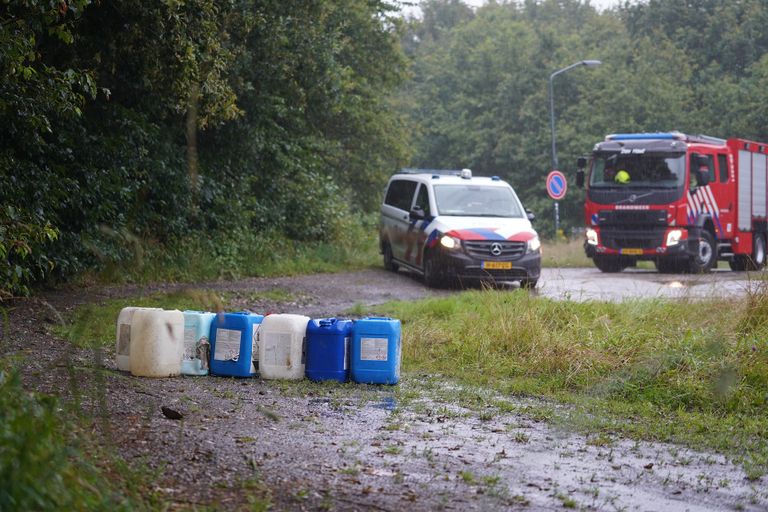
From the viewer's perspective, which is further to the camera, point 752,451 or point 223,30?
point 223,30

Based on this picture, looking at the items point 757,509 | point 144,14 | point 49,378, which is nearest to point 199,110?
point 144,14

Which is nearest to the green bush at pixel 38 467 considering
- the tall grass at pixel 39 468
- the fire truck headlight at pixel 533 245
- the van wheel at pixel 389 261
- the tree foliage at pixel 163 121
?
the tall grass at pixel 39 468

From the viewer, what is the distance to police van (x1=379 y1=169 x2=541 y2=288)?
19016 millimetres

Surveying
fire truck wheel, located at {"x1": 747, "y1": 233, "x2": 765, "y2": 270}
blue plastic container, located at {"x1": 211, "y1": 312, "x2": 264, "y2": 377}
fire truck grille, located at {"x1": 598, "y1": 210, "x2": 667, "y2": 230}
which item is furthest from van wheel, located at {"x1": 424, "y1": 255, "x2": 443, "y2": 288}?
fire truck wheel, located at {"x1": 747, "y1": 233, "x2": 765, "y2": 270}

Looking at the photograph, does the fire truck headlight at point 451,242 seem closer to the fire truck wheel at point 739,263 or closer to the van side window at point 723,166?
the van side window at point 723,166

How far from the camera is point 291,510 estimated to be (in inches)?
211

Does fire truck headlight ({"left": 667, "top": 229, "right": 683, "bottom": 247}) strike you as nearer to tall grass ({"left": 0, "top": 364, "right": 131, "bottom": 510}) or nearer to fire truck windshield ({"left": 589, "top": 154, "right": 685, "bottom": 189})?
fire truck windshield ({"left": 589, "top": 154, "right": 685, "bottom": 189})

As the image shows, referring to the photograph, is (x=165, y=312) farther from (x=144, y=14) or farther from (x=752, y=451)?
(x=144, y=14)

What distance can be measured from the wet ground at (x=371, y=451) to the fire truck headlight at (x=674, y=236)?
15.4m

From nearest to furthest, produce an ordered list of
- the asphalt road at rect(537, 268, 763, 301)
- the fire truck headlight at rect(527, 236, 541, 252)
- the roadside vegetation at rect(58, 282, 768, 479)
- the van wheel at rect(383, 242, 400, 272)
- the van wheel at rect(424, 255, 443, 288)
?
the roadside vegetation at rect(58, 282, 768, 479), the asphalt road at rect(537, 268, 763, 301), the fire truck headlight at rect(527, 236, 541, 252), the van wheel at rect(424, 255, 443, 288), the van wheel at rect(383, 242, 400, 272)

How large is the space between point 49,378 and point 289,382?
209 centimetres

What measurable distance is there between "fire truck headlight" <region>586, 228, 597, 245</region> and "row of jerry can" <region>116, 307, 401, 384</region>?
16.5m

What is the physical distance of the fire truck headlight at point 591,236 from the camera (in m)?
25.2

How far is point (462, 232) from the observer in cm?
1911
